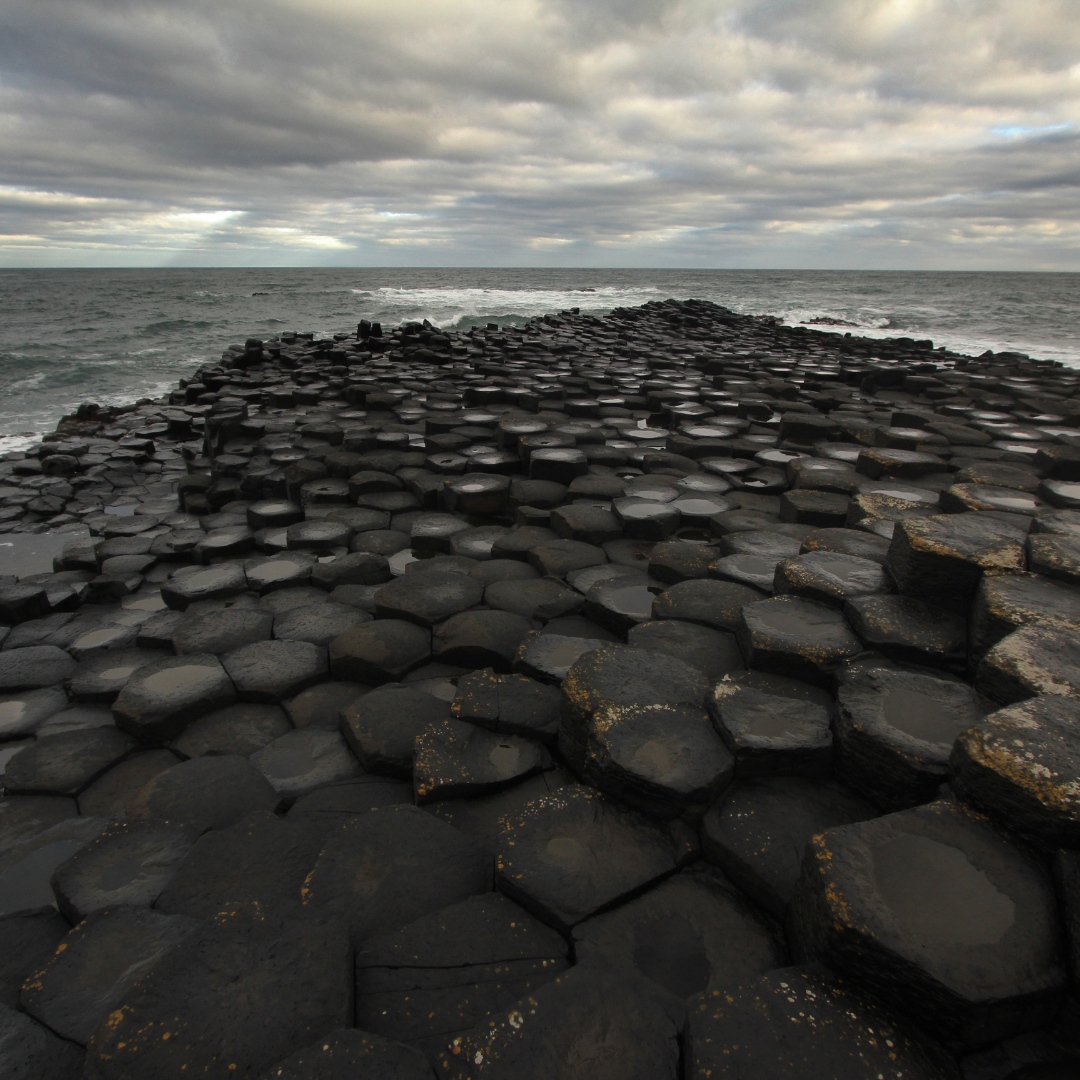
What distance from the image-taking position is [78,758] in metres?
2.42

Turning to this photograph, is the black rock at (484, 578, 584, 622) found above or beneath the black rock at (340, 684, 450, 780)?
above

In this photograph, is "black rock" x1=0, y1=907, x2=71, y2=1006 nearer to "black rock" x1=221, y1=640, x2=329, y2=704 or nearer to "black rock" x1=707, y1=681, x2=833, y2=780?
"black rock" x1=221, y1=640, x2=329, y2=704

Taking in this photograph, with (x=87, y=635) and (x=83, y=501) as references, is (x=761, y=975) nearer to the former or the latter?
(x=87, y=635)

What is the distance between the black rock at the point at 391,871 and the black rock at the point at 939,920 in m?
0.85

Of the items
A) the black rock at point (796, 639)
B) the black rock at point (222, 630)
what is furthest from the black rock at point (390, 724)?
the black rock at point (796, 639)

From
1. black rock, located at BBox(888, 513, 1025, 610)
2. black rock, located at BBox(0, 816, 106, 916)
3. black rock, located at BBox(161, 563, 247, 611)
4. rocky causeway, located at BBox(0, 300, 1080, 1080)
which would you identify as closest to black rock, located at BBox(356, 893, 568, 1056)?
rocky causeway, located at BBox(0, 300, 1080, 1080)

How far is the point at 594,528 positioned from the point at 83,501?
5.65 metres

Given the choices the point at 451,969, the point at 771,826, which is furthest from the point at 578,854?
the point at 771,826

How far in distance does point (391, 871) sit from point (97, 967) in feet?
2.19

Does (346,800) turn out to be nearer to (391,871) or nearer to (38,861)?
(391,871)

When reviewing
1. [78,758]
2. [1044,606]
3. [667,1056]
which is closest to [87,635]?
[78,758]

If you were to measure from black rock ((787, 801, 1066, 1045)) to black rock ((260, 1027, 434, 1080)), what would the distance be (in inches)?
33.3

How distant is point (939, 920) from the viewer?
4.30ft

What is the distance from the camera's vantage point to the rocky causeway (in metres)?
1.26
